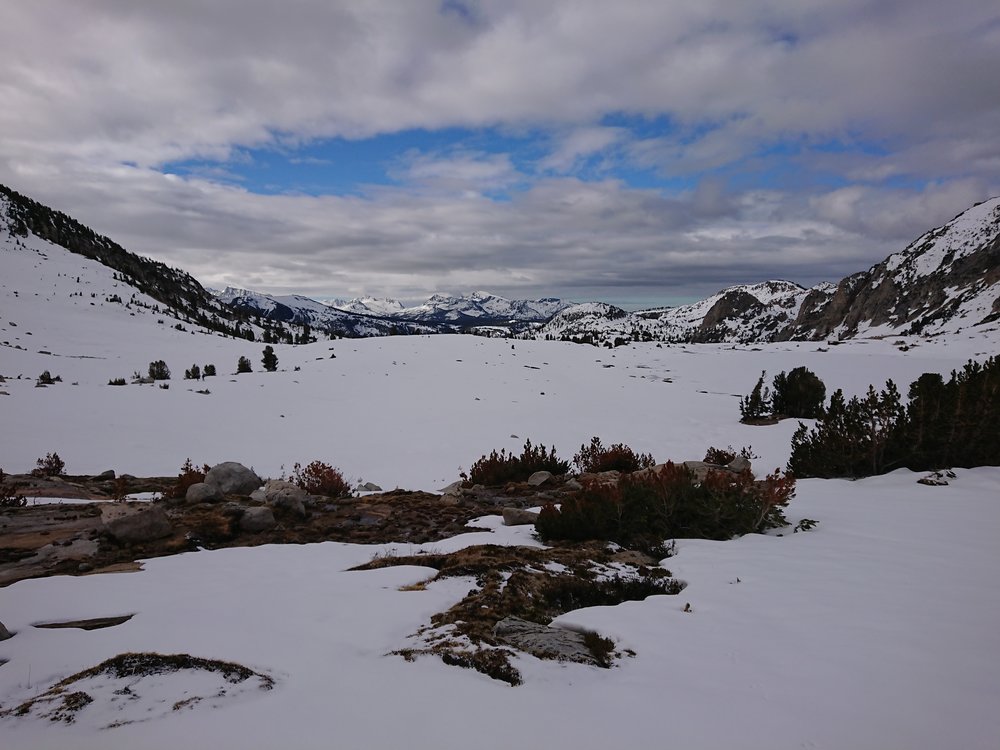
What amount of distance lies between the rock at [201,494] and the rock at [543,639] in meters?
6.45

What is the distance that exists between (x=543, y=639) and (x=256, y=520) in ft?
16.7

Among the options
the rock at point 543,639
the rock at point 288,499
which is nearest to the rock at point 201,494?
the rock at point 288,499

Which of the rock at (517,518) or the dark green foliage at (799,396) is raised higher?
the dark green foliage at (799,396)

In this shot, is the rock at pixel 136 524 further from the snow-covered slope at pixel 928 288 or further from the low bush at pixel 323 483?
the snow-covered slope at pixel 928 288

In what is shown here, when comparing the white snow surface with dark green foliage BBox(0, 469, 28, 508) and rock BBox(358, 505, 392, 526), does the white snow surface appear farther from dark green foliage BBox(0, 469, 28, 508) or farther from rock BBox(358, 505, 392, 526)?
dark green foliage BBox(0, 469, 28, 508)

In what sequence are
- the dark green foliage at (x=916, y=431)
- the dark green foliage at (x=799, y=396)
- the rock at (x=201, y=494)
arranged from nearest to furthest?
the rock at (x=201, y=494) → the dark green foliage at (x=916, y=431) → the dark green foliage at (x=799, y=396)

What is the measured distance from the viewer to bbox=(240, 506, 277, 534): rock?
22.4 feet

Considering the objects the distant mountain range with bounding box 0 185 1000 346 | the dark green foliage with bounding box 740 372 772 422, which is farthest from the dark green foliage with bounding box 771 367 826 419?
the distant mountain range with bounding box 0 185 1000 346

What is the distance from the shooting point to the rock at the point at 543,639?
10.5 feet

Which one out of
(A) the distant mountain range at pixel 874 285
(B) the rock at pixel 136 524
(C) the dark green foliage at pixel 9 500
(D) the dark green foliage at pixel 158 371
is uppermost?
(A) the distant mountain range at pixel 874 285

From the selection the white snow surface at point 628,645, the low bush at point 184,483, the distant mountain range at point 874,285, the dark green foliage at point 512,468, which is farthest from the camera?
the distant mountain range at point 874,285

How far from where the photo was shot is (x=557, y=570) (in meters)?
4.98

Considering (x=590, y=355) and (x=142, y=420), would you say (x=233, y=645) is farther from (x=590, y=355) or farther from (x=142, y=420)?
(x=590, y=355)

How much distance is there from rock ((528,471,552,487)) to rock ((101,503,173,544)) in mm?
6789
